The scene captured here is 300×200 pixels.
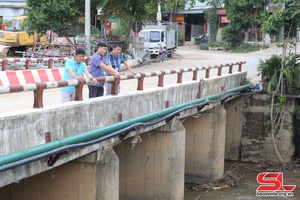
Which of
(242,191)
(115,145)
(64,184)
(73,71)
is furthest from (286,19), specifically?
(64,184)

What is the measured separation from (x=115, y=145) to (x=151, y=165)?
1158 mm

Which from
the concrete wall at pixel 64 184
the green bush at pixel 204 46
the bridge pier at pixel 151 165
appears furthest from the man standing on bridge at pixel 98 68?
the green bush at pixel 204 46

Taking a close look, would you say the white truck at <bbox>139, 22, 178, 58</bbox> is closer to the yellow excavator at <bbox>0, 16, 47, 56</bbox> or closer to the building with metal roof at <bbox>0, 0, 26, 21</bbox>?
the yellow excavator at <bbox>0, 16, 47, 56</bbox>

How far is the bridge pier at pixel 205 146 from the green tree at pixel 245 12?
3183 centimetres

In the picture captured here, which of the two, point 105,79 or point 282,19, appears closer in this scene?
point 105,79

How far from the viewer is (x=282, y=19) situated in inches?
694

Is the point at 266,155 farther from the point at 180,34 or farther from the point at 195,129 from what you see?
the point at 180,34

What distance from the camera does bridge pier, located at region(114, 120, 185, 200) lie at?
480 inches

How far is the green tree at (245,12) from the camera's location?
152ft

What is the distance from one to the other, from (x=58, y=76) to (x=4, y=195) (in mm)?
7156

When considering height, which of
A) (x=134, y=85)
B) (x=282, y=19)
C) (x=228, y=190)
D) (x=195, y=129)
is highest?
(x=282, y=19)

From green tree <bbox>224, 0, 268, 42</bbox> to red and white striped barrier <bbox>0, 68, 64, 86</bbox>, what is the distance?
32.9 metres

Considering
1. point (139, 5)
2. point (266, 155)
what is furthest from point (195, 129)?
point (139, 5)

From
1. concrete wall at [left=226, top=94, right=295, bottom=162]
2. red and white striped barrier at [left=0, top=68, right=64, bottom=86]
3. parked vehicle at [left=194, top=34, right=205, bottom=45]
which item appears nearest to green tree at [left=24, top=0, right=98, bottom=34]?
red and white striped barrier at [left=0, top=68, right=64, bottom=86]
